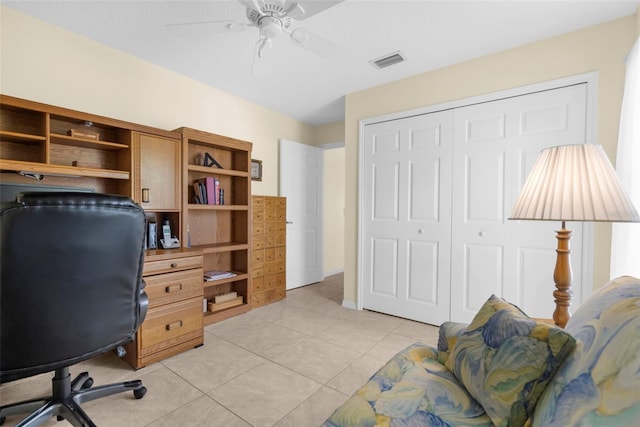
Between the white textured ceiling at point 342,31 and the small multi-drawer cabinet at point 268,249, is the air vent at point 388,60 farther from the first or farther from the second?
the small multi-drawer cabinet at point 268,249

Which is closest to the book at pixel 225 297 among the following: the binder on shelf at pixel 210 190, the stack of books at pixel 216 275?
the stack of books at pixel 216 275

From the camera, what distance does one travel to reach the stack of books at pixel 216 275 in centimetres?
282

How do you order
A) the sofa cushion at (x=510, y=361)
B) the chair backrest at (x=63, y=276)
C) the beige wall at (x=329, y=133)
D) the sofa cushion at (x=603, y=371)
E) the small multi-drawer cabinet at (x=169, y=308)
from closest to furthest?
the sofa cushion at (x=603, y=371)
the sofa cushion at (x=510, y=361)
the chair backrest at (x=63, y=276)
the small multi-drawer cabinet at (x=169, y=308)
the beige wall at (x=329, y=133)

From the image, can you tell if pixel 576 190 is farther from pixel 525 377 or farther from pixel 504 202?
pixel 504 202

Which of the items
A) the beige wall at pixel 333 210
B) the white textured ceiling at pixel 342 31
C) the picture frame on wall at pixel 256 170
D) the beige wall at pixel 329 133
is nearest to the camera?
the white textured ceiling at pixel 342 31

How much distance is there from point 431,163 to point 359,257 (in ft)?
4.31

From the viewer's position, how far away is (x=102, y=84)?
7.76 feet

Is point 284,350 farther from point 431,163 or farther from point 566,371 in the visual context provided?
point 431,163

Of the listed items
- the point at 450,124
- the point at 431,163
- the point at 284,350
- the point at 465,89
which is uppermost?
the point at 465,89

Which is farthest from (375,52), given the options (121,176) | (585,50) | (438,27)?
(121,176)

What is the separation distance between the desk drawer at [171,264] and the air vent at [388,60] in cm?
241

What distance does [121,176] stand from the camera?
7.23ft

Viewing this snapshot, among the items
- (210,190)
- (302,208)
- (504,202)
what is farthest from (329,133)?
Answer: (504,202)

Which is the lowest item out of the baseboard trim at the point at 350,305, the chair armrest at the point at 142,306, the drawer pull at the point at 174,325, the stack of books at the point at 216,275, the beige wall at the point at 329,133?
the baseboard trim at the point at 350,305
